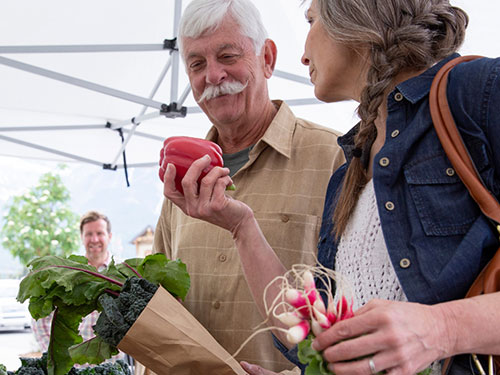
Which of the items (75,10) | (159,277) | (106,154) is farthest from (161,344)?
(106,154)

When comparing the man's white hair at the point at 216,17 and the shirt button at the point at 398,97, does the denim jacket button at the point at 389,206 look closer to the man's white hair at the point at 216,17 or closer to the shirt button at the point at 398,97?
the shirt button at the point at 398,97

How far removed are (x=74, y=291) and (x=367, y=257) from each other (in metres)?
0.86

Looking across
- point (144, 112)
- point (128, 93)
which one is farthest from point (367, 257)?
point (144, 112)

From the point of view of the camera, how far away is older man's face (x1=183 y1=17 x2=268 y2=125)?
6.86 ft

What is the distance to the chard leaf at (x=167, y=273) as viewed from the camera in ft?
5.78

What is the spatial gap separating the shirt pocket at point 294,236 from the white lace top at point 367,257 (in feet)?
1.57

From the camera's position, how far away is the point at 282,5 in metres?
4.46

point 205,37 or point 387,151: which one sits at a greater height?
point 205,37

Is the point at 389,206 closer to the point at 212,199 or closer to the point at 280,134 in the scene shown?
the point at 212,199

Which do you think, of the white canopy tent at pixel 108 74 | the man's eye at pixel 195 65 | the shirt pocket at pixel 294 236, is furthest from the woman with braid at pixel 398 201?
the white canopy tent at pixel 108 74

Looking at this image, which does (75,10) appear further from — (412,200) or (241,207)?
(412,200)

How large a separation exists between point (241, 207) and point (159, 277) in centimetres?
39

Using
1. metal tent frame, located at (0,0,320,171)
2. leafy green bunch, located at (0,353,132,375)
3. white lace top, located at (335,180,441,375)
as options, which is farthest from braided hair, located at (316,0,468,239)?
metal tent frame, located at (0,0,320,171)

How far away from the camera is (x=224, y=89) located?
2098 mm
